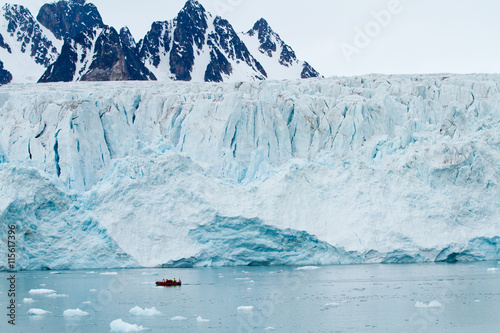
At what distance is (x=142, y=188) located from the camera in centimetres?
2133

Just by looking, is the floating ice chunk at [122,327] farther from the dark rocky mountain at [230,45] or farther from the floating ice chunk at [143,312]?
the dark rocky mountain at [230,45]

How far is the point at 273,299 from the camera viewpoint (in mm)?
15180

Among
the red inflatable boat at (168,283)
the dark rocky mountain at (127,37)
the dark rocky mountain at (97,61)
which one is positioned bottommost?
the red inflatable boat at (168,283)

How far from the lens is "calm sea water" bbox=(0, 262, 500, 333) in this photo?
12.4 metres

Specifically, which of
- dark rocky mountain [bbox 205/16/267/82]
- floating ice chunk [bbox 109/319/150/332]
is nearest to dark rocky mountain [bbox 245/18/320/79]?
dark rocky mountain [bbox 205/16/267/82]

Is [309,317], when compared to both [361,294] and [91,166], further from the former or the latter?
[91,166]

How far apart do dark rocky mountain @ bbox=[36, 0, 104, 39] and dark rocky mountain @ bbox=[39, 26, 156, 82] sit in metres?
17.4

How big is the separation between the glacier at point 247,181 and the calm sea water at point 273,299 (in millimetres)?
817

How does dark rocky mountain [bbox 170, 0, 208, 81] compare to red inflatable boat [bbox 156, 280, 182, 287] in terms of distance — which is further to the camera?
dark rocky mountain [bbox 170, 0, 208, 81]

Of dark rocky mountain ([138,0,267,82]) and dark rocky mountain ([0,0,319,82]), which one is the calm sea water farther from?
dark rocky mountain ([138,0,267,82])

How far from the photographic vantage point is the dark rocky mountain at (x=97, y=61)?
46938mm

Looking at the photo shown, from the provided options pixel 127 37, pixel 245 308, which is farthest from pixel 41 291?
pixel 127 37

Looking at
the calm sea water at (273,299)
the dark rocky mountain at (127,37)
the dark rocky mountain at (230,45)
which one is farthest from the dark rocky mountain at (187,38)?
the calm sea water at (273,299)

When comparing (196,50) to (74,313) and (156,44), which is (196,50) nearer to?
(156,44)
